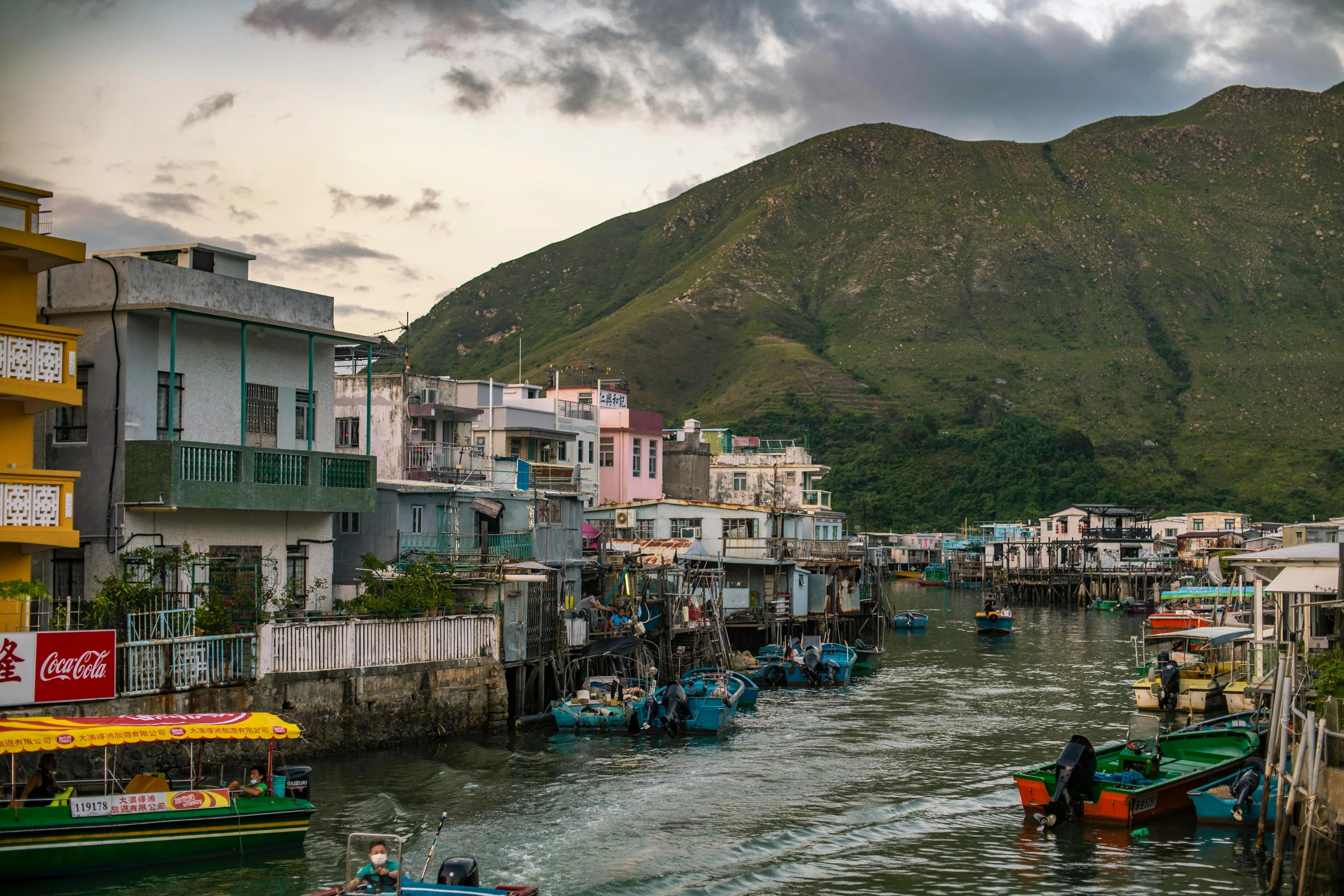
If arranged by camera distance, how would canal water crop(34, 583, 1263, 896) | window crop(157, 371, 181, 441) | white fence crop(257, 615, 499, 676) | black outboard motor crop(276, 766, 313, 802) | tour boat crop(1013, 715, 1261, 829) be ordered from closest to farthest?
canal water crop(34, 583, 1263, 896) → black outboard motor crop(276, 766, 313, 802) → tour boat crop(1013, 715, 1261, 829) → white fence crop(257, 615, 499, 676) → window crop(157, 371, 181, 441)

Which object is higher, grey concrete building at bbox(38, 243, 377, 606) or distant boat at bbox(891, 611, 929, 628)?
grey concrete building at bbox(38, 243, 377, 606)

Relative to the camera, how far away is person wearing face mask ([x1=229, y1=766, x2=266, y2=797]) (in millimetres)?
23719

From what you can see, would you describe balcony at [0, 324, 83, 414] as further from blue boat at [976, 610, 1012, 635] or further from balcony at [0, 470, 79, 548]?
blue boat at [976, 610, 1012, 635]

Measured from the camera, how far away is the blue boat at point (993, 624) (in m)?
80.0

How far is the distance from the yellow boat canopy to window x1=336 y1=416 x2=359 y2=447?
85.7ft

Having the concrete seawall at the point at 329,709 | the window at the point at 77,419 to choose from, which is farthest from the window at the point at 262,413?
the concrete seawall at the point at 329,709

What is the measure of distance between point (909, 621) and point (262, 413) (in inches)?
2295

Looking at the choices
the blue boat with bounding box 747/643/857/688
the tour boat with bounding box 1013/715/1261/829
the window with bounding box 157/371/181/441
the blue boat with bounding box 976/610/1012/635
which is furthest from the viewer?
the blue boat with bounding box 976/610/1012/635

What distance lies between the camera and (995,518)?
159 m

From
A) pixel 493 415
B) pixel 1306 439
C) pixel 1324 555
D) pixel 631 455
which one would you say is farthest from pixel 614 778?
pixel 1306 439

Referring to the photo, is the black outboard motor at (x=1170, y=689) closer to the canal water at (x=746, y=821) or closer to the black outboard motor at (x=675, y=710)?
the canal water at (x=746, y=821)

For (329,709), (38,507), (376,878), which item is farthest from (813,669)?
(376,878)

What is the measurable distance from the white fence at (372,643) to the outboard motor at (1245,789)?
63.3ft

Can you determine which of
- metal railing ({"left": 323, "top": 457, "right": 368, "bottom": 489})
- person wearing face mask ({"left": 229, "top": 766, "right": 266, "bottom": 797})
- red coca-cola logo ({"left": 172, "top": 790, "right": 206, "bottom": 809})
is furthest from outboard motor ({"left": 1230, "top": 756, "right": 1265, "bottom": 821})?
metal railing ({"left": 323, "top": 457, "right": 368, "bottom": 489})
